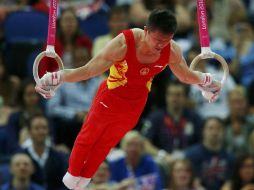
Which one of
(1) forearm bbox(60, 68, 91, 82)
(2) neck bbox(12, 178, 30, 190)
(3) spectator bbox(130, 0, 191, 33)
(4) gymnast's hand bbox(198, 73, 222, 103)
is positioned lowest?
(2) neck bbox(12, 178, 30, 190)

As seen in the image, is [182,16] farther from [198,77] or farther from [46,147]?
[198,77]

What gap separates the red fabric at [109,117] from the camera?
273 inches

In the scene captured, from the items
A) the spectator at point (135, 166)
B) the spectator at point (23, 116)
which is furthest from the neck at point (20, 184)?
the spectator at point (135, 166)

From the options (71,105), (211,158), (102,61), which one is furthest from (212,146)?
(102,61)

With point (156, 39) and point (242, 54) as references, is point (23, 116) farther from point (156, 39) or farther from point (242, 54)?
point (156, 39)

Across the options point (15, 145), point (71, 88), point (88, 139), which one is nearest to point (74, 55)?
point (71, 88)

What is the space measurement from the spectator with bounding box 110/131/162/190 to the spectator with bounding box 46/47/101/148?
34.2 inches

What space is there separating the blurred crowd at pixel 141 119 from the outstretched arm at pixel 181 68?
90.9 inches

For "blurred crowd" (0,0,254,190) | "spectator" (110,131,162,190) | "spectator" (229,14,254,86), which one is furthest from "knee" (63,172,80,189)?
"spectator" (229,14,254,86)

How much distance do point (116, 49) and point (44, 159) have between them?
3.14 metres

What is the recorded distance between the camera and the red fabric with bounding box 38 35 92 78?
32.8 feet

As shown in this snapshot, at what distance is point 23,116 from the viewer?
1003cm

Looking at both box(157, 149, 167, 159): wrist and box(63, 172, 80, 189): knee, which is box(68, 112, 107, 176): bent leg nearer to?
box(63, 172, 80, 189): knee

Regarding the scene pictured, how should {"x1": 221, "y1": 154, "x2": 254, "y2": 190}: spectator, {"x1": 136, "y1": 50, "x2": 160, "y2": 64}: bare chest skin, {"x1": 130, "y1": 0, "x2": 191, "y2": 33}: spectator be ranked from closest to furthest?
1. {"x1": 136, "y1": 50, "x2": 160, "y2": 64}: bare chest skin
2. {"x1": 221, "y1": 154, "x2": 254, "y2": 190}: spectator
3. {"x1": 130, "y1": 0, "x2": 191, "y2": 33}: spectator
